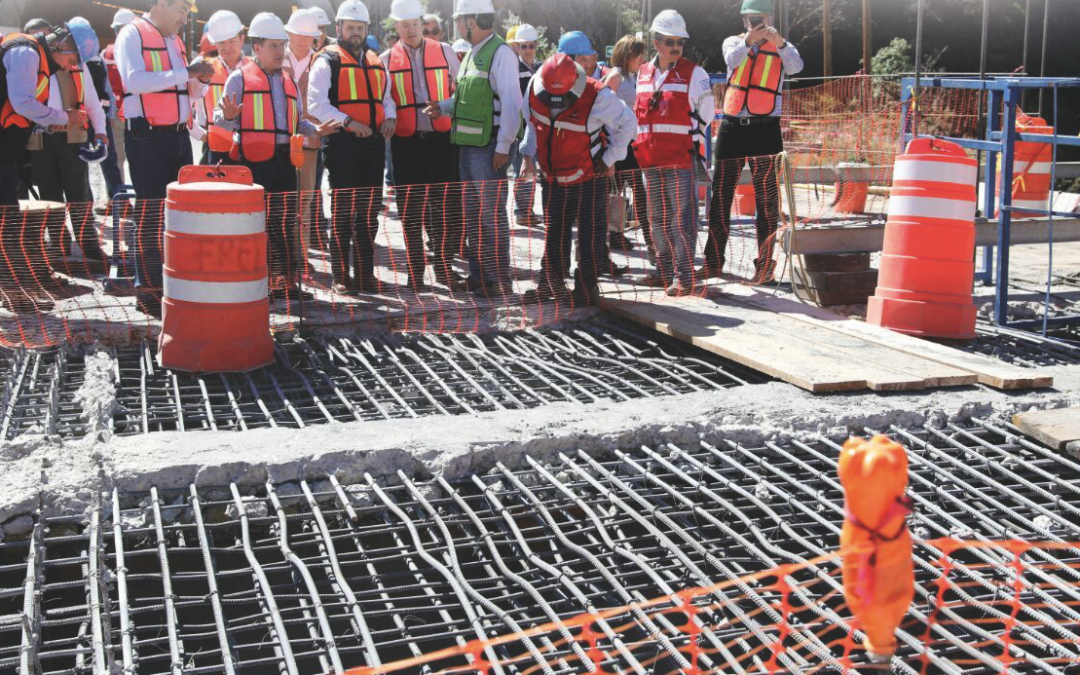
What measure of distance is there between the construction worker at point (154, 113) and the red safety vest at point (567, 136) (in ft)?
8.14

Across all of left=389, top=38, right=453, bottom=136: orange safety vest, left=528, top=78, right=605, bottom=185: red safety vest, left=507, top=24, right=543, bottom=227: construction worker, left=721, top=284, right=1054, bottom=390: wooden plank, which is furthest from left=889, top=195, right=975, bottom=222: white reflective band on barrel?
left=389, top=38, right=453, bottom=136: orange safety vest

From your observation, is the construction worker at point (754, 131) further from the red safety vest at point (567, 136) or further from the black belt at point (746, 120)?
the red safety vest at point (567, 136)

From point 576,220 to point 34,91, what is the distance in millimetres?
3978

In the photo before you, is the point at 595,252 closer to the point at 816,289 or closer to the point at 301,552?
the point at 816,289

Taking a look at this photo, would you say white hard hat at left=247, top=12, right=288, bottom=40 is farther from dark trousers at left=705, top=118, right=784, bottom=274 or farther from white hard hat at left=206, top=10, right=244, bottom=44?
dark trousers at left=705, top=118, right=784, bottom=274

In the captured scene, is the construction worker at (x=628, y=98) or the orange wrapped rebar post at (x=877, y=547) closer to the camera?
the orange wrapped rebar post at (x=877, y=547)

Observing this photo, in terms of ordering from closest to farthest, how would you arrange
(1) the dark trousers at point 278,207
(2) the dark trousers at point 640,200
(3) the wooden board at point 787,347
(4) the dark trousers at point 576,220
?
(3) the wooden board at point 787,347
(4) the dark trousers at point 576,220
(1) the dark trousers at point 278,207
(2) the dark trousers at point 640,200

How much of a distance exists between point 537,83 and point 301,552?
458 cm

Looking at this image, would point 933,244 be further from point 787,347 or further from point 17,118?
point 17,118

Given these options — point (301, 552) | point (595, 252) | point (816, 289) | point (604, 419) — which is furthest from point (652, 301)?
point (301, 552)

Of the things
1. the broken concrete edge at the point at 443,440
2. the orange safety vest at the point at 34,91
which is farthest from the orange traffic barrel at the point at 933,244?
the orange safety vest at the point at 34,91

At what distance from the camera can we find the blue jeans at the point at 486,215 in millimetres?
9023

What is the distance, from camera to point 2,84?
8.50 meters

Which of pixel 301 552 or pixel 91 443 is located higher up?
pixel 91 443
